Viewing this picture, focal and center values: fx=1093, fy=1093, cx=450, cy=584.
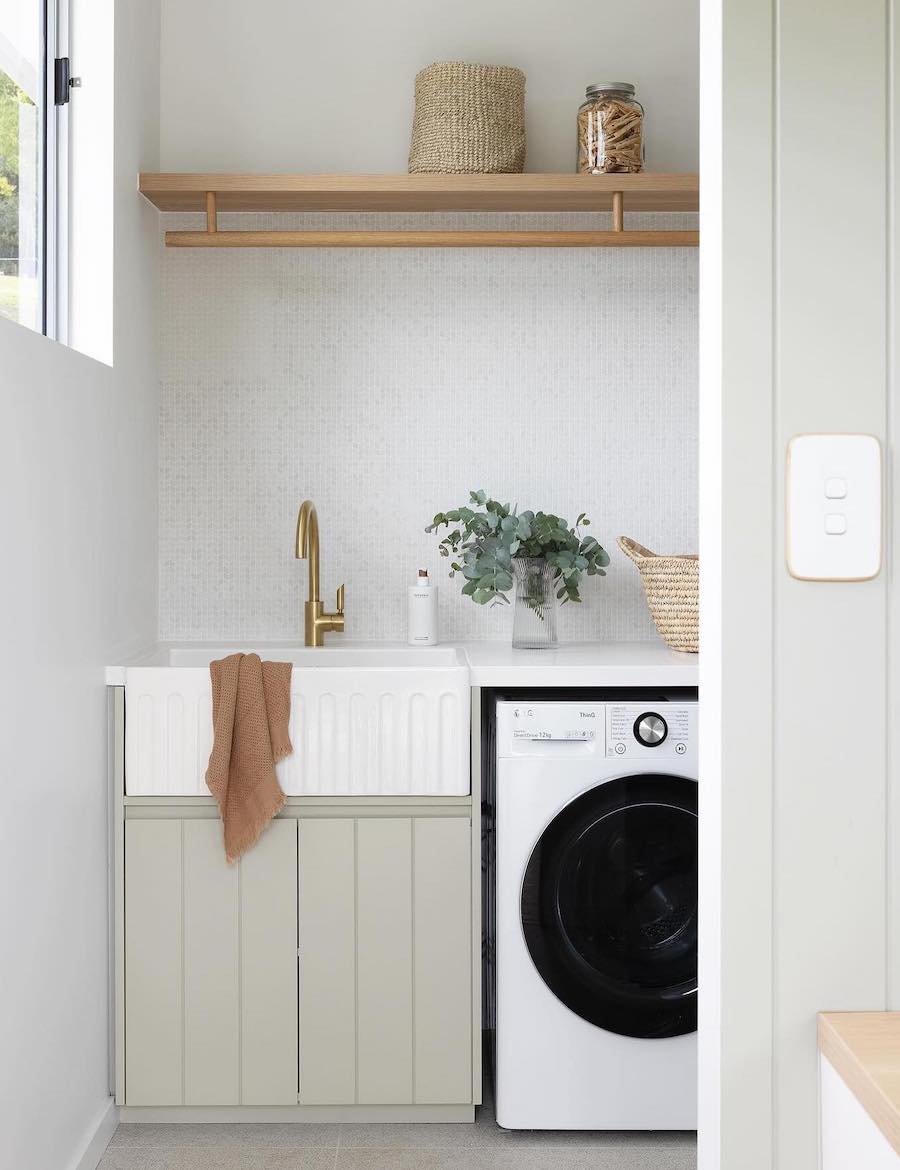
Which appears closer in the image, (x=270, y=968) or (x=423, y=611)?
(x=270, y=968)

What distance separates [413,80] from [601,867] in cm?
199

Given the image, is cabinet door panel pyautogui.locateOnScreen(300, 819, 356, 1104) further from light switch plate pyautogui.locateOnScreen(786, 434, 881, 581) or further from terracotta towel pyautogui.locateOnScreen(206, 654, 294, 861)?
light switch plate pyautogui.locateOnScreen(786, 434, 881, 581)

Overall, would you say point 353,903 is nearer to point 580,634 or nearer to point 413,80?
point 580,634

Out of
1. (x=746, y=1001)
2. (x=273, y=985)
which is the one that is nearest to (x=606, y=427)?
(x=273, y=985)

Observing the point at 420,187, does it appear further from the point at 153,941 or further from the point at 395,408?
the point at 153,941

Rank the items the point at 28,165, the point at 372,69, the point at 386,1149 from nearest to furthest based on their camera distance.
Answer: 1. the point at 28,165
2. the point at 386,1149
3. the point at 372,69

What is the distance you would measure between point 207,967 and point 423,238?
1.71 metres

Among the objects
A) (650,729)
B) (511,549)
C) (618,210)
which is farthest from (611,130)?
(650,729)

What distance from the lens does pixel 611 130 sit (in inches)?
101

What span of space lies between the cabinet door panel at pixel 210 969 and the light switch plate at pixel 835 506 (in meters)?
1.49

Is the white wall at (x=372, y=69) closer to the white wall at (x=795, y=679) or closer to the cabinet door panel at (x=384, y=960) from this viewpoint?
the cabinet door panel at (x=384, y=960)

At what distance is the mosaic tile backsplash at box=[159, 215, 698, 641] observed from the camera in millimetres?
2797

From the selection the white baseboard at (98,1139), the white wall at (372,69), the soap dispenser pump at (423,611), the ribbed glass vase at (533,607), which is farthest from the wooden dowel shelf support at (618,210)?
the white baseboard at (98,1139)

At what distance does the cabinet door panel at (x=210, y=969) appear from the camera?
7.21 feet
